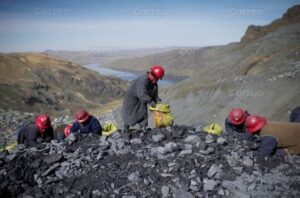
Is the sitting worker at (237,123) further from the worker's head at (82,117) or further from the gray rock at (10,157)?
the gray rock at (10,157)

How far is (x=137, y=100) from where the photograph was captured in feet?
25.6

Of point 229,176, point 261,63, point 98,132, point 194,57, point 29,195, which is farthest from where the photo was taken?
point 194,57

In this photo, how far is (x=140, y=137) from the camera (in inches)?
278

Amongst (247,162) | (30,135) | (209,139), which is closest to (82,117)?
(30,135)

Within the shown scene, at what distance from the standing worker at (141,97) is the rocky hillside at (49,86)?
31251mm

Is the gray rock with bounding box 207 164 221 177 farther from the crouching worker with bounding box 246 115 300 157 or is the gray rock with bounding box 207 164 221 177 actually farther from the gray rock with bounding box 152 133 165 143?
the gray rock with bounding box 152 133 165 143

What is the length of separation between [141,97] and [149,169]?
73.9 inches

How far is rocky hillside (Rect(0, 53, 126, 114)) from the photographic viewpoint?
41.0 m

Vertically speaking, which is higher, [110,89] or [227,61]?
[227,61]

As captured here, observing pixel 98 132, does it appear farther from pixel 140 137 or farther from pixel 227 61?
pixel 227 61

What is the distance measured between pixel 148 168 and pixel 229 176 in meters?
1.45

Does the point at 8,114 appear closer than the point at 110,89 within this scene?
Yes

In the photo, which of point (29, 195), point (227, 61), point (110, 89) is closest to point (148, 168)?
point (29, 195)

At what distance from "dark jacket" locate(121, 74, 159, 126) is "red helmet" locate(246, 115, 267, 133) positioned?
214 centimetres
